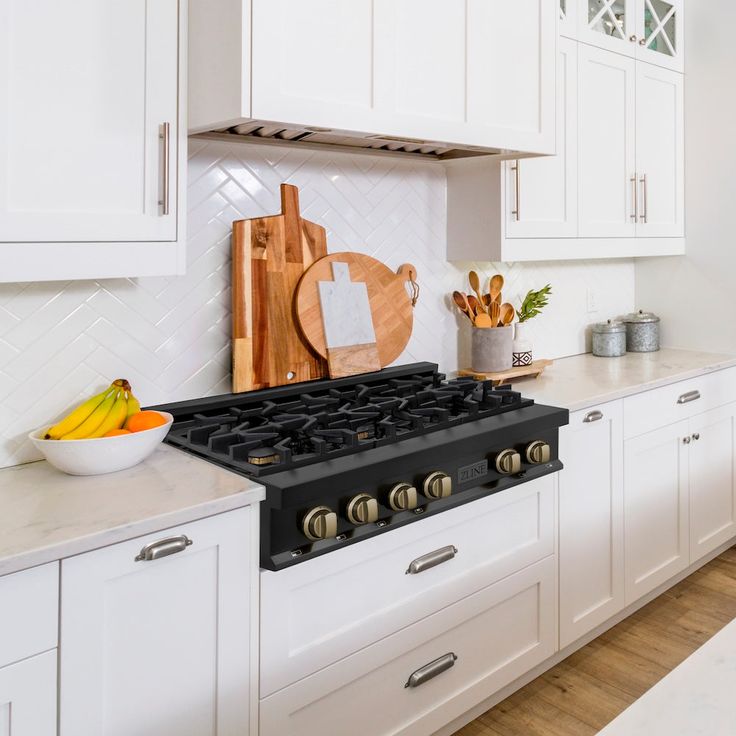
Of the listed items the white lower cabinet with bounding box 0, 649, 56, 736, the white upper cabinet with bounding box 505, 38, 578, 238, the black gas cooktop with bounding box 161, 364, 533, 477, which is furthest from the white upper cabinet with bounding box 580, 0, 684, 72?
the white lower cabinet with bounding box 0, 649, 56, 736

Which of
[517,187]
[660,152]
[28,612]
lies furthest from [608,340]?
[28,612]

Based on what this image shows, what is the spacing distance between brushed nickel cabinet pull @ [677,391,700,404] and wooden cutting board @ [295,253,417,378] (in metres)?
1.16

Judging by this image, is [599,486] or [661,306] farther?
[661,306]

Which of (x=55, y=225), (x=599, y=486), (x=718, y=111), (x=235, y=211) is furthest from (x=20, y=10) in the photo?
(x=718, y=111)

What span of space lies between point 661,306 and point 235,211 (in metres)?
2.25

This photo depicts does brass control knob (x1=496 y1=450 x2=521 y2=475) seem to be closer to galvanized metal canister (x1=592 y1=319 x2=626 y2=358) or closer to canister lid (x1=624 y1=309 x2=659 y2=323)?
galvanized metal canister (x1=592 y1=319 x2=626 y2=358)

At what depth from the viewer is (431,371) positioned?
266 centimetres

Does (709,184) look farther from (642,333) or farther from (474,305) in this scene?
(474,305)

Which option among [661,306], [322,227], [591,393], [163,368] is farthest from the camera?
[661,306]

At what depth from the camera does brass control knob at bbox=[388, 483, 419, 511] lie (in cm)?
177

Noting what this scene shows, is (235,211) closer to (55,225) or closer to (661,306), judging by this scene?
(55,225)

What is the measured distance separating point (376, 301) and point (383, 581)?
0.98 metres

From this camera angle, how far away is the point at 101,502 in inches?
59.6

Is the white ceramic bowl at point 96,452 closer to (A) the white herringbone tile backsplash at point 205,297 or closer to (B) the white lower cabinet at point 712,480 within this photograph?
(A) the white herringbone tile backsplash at point 205,297
